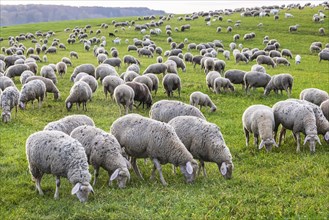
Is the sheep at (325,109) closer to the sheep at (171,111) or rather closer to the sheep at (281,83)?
the sheep at (171,111)

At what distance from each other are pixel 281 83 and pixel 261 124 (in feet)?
34.2

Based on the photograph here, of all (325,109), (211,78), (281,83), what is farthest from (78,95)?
(281,83)

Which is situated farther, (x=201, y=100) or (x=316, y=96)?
(x=201, y=100)

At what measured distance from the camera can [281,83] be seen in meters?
22.9

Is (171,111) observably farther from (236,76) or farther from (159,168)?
(236,76)

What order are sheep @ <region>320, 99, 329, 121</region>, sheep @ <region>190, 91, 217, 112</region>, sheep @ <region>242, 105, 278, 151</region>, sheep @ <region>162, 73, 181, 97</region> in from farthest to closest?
sheep @ <region>162, 73, 181, 97</region> < sheep @ <region>190, 91, 217, 112</region> < sheep @ <region>320, 99, 329, 121</region> < sheep @ <region>242, 105, 278, 151</region>

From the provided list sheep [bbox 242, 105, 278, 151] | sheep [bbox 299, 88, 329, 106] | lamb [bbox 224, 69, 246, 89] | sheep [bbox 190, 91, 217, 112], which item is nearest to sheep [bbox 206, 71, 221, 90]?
lamb [bbox 224, 69, 246, 89]

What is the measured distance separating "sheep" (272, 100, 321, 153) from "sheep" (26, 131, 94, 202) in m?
7.42

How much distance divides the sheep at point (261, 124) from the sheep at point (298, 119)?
41cm

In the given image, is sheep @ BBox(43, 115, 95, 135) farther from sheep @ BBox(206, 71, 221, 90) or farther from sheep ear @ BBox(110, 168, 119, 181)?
sheep @ BBox(206, 71, 221, 90)

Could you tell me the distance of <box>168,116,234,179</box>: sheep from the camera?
10938 mm

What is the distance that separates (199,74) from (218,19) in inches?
1875

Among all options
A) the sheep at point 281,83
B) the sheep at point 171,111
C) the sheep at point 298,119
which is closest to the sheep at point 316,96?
the sheep at point 298,119

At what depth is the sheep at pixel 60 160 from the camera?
30.9ft
